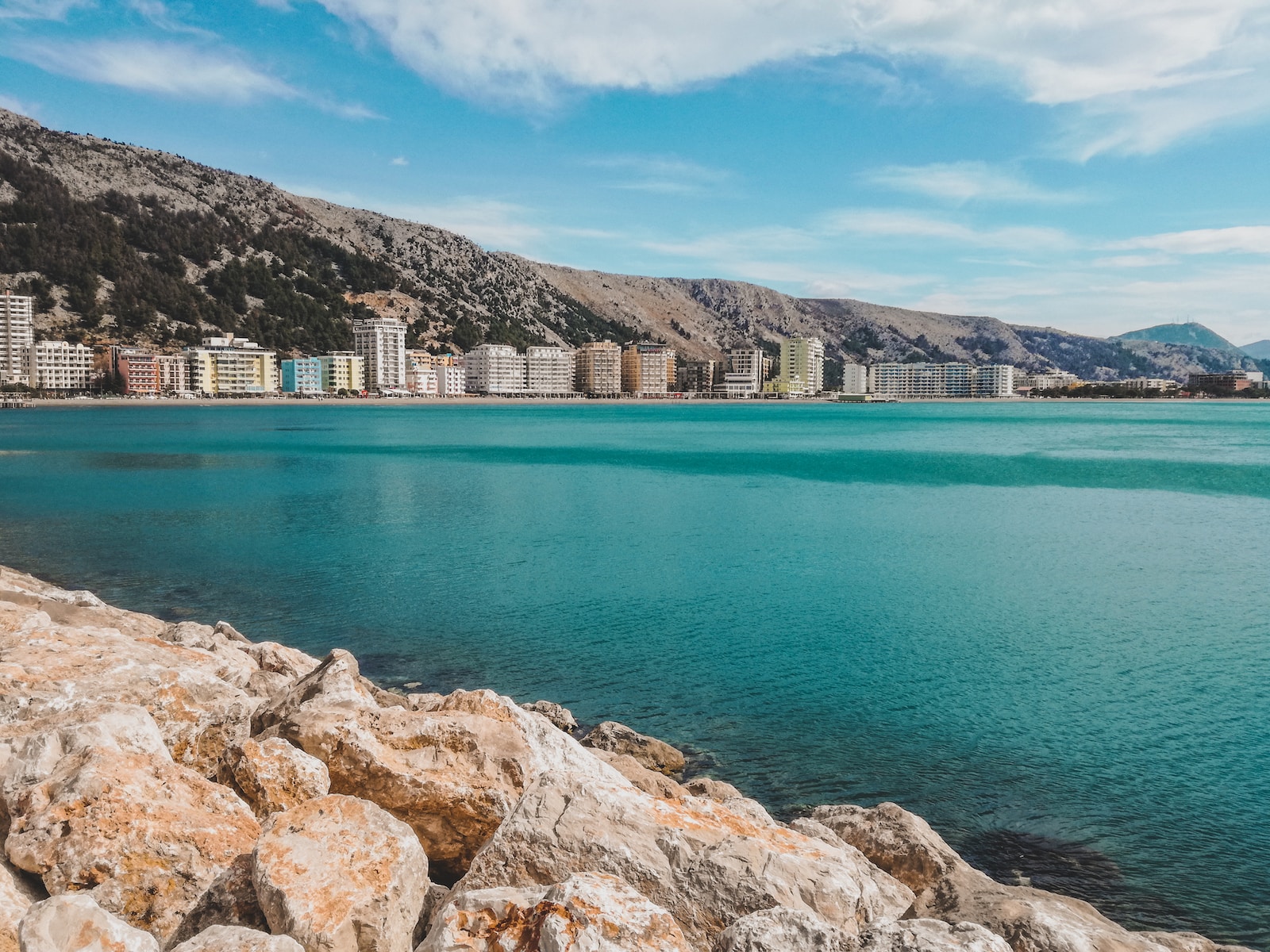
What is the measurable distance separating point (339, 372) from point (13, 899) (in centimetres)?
15958

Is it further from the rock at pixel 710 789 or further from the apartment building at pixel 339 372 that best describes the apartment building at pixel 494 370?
the rock at pixel 710 789

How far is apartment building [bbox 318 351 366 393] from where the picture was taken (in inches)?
6058

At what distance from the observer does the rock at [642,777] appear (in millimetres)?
Result: 7379

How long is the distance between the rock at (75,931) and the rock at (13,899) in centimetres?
14

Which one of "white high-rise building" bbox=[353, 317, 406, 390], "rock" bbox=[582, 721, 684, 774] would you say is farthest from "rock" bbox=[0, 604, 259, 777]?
"white high-rise building" bbox=[353, 317, 406, 390]

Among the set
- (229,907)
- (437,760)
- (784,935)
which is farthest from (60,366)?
(784,935)

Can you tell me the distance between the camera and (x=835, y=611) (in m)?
18.2

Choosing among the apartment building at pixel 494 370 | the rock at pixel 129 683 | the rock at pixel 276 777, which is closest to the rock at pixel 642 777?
the rock at pixel 276 777

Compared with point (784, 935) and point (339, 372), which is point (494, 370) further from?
point (784, 935)

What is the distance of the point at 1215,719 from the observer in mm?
12102

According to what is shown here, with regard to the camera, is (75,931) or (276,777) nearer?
(75,931)

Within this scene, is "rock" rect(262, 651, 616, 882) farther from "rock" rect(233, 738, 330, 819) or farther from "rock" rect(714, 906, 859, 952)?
"rock" rect(714, 906, 859, 952)

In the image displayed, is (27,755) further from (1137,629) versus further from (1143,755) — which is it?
(1137,629)

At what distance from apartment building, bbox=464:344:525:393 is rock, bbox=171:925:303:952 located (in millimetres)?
173051
